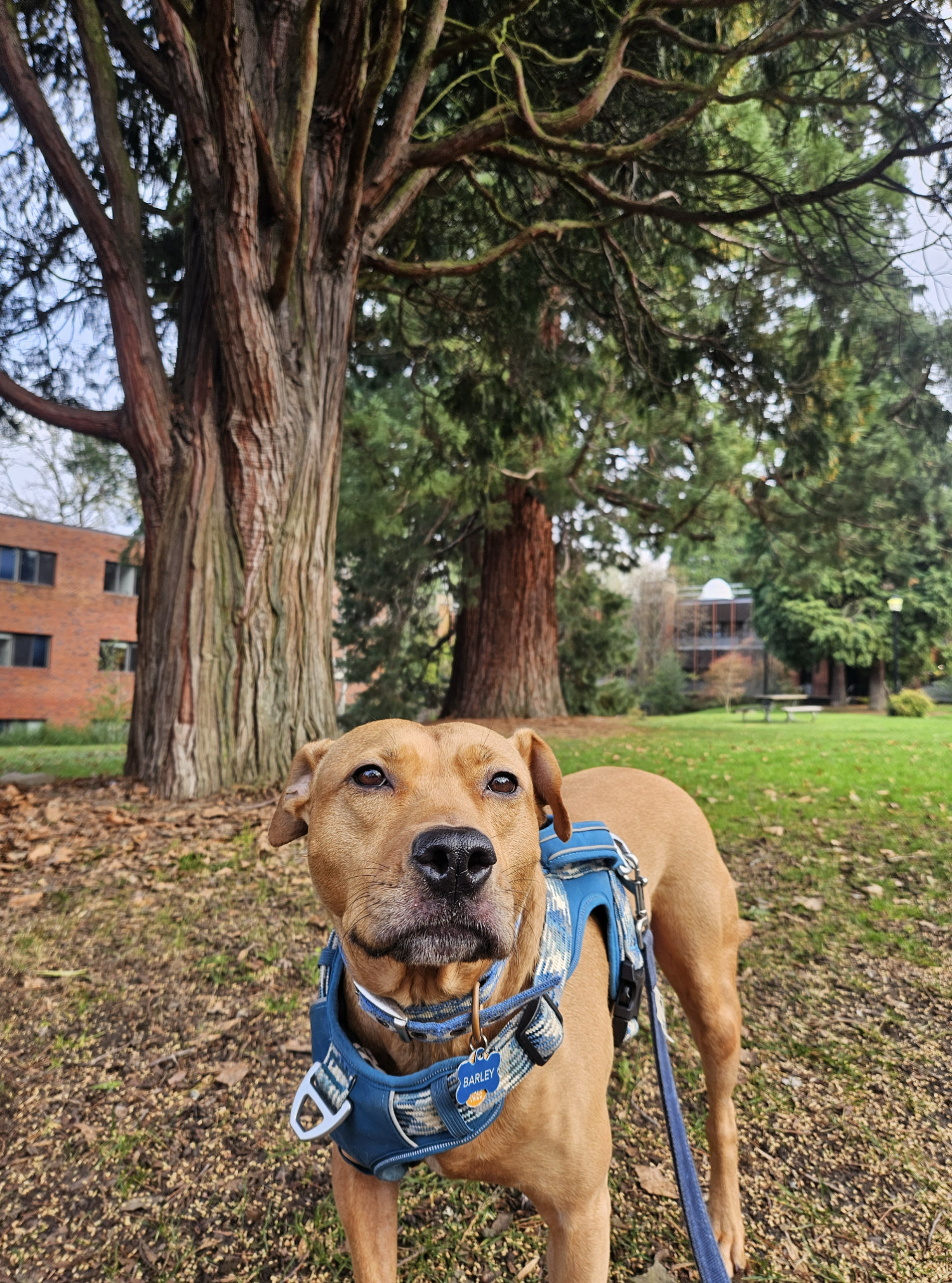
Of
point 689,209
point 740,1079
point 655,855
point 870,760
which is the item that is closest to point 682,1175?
point 655,855

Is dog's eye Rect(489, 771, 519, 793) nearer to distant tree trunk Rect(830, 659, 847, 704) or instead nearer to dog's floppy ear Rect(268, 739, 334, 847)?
dog's floppy ear Rect(268, 739, 334, 847)

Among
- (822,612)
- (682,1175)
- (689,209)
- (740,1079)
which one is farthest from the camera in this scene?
(822,612)

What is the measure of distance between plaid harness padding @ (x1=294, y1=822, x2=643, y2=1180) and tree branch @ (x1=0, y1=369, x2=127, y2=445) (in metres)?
5.59

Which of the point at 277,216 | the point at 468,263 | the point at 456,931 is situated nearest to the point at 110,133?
the point at 277,216

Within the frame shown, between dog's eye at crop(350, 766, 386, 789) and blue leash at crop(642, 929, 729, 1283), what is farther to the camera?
dog's eye at crop(350, 766, 386, 789)

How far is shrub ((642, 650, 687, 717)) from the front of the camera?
31.0 m

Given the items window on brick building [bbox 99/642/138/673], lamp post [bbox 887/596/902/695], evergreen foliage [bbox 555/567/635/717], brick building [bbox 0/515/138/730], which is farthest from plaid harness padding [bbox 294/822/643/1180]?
window on brick building [bbox 99/642/138/673]

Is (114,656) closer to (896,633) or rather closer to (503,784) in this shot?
(896,633)

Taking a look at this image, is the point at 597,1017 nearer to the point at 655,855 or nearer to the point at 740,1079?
the point at 655,855

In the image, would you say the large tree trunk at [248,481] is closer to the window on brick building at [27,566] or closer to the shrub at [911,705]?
the shrub at [911,705]

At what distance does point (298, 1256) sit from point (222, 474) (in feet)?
16.6

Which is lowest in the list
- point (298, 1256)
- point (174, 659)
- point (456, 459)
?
point (298, 1256)

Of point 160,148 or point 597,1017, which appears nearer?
point 597,1017

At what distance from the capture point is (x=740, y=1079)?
9.70ft
